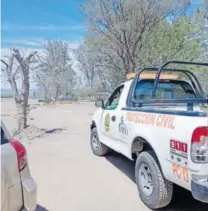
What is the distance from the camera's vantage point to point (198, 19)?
20.5 meters

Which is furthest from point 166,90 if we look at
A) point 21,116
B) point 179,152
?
point 21,116

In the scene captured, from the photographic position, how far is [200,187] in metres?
3.16

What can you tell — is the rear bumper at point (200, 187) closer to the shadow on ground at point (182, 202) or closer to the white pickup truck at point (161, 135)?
the white pickup truck at point (161, 135)

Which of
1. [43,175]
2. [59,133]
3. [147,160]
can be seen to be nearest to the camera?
[147,160]

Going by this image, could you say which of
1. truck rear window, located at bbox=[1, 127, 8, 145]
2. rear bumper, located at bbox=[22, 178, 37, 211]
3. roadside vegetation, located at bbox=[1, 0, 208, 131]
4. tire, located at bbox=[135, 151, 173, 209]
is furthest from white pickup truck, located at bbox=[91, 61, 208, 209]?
roadside vegetation, located at bbox=[1, 0, 208, 131]

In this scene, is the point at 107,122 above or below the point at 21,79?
below

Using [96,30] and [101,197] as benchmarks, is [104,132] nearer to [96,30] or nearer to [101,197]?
[101,197]

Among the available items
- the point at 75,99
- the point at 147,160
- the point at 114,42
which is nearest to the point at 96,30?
the point at 114,42

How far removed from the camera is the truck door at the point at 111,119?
18.6 ft

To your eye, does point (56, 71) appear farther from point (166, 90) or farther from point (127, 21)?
point (166, 90)

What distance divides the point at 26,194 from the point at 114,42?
18596mm

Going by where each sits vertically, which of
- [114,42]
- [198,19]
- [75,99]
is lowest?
[75,99]

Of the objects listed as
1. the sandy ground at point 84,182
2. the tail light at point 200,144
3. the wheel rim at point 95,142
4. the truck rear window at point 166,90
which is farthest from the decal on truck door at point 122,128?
the wheel rim at point 95,142

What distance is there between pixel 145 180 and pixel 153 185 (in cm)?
31
